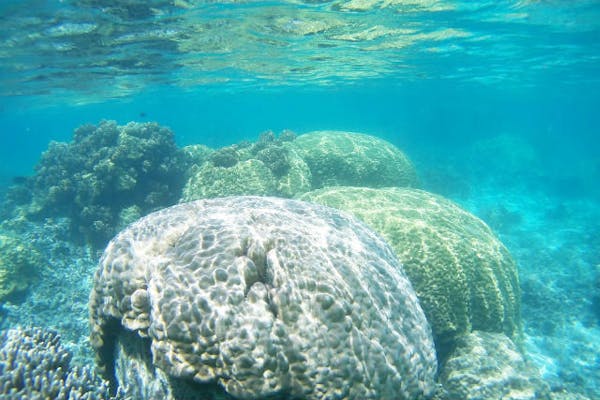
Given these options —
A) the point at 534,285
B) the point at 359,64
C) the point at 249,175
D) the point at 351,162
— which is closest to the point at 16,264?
the point at 249,175

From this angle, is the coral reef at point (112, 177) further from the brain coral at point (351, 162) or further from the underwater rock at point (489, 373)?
the underwater rock at point (489, 373)

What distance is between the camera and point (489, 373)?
5773 millimetres

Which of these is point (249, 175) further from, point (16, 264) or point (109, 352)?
point (16, 264)

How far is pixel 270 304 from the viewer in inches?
142

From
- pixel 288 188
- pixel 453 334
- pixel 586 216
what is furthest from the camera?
pixel 586 216

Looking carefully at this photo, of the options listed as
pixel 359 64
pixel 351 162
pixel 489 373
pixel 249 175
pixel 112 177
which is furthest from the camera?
pixel 359 64

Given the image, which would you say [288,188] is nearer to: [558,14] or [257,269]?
[257,269]

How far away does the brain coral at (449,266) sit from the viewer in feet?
22.0

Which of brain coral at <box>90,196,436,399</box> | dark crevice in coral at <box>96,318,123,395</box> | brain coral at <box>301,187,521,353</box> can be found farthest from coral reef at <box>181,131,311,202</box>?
dark crevice in coral at <box>96,318,123,395</box>

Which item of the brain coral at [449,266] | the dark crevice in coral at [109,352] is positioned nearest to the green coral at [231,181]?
the brain coral at [449,266]

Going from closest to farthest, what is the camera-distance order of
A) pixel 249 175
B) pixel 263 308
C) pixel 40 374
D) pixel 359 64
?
pixel 263 308 < pixel 40 374 < pixel 249 175 < pixel 359 64

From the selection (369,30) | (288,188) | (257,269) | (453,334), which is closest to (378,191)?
(288,188)

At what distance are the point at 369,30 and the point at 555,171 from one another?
1346 inches

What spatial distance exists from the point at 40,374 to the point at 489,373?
662 centimetres
